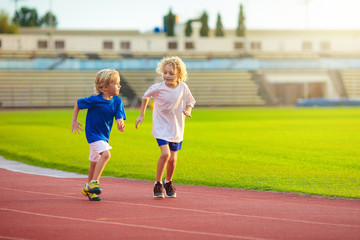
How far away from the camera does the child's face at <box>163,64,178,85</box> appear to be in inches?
355

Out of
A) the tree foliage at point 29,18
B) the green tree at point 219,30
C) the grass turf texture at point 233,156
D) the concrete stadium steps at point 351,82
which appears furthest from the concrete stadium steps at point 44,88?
the tree foliage at point 29,18

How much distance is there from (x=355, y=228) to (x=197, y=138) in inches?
596

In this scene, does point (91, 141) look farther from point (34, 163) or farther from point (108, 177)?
point (34, 163)

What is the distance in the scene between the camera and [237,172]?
12.7 meters

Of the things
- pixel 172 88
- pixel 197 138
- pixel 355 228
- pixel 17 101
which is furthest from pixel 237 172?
pixel 17 101

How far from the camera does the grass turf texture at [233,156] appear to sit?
1139 cm

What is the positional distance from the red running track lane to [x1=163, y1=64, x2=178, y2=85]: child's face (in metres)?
1.64

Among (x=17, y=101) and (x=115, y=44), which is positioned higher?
(x=115, y=44)

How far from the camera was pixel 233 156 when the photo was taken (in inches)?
628

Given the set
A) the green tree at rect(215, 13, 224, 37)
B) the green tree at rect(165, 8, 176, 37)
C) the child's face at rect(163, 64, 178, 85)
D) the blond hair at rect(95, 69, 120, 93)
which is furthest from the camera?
the green tree at rect(215, 13, 224, 37)

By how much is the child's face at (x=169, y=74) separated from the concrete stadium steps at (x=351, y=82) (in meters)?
62.2

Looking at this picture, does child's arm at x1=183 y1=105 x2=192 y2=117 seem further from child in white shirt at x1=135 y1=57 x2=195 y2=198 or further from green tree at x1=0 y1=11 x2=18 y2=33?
green tree at x1=0 y1=11 x2=18 y2=33

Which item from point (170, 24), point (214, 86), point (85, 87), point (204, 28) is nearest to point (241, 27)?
point (204, 28)

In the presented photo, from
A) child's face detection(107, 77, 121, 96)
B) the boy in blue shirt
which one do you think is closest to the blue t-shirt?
the boy in blue shirt
